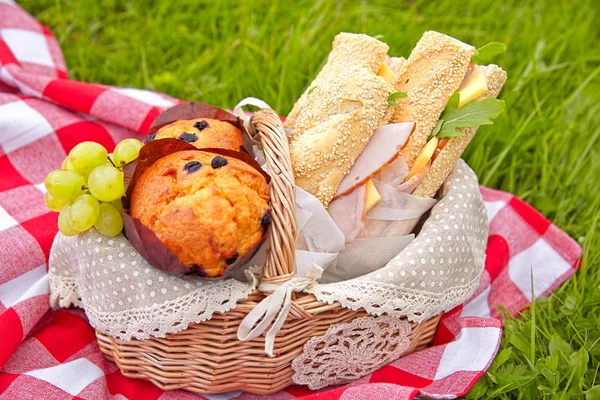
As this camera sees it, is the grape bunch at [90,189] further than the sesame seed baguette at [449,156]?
No

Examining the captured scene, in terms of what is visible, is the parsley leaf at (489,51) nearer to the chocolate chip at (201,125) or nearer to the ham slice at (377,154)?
the ham slice at (377,154)

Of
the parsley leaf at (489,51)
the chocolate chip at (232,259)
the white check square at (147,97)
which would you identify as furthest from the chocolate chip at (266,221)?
the white check square at (147,97)

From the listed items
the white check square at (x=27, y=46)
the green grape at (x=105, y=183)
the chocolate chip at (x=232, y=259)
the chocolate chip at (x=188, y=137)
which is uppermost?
the chocolate chip at (x=188, y=137)

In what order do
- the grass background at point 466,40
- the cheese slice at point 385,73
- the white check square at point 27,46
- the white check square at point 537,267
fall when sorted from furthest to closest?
the white check square at point 27,46, the grass background at point 466,40, the white check square at point 537,267, the cheese slice at point 385,73

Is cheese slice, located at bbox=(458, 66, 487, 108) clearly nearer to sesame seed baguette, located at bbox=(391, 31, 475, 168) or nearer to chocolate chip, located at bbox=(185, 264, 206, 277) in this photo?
sesame seed baguette, located at bbox=(391, 31, 475, 168)

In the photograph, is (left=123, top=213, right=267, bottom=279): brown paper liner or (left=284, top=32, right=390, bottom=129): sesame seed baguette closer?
(left=123, top=213, right=267, bottom=279): brown paper liner


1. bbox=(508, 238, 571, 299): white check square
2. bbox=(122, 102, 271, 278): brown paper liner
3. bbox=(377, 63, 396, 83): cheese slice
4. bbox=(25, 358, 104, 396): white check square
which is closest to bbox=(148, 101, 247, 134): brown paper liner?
bbox=(122, 102, 271, 278): brown paper liner

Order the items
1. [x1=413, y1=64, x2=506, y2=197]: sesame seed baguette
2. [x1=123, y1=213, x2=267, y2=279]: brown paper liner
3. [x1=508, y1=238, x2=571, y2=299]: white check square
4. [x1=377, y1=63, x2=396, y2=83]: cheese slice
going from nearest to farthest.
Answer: [x1=123, y1=213, x2=267, y2=279]: brown paper liner < [x1=413, y1=64, x2=506, y2=197]: sesame seed baguette < [x1=377, y1=63, x2=396, y2=83]: cheese slice < [x1=508, y1=238, x2=571, y2=299]: white check square
